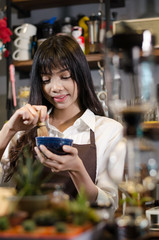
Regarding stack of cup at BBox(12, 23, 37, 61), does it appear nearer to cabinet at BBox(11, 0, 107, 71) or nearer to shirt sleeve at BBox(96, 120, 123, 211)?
cabinet at BBox(11, 0, 107, 71)

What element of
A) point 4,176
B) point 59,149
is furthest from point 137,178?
point 4,176

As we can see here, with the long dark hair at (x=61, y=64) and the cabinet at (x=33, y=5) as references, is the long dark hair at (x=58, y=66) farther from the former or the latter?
the cabinet at (x=33, y=5)

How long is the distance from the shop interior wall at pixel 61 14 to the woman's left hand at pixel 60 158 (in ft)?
6.68

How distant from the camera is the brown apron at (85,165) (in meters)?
1.68

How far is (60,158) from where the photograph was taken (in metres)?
1.23

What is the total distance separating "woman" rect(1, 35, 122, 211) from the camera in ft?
5.49

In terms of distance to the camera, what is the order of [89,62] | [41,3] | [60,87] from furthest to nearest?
[41,3]
[89,62]
[60,87]

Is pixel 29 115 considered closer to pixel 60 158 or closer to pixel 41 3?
pixel 60 158

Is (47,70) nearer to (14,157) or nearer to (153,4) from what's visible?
(14,157)

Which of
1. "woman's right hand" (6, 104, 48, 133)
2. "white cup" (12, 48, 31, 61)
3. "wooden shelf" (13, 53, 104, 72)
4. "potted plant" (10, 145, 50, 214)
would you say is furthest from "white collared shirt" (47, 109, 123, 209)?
"white cup" (12, 48, 31, 61)

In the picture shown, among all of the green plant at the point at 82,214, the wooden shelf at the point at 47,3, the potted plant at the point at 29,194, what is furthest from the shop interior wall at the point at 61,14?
the green plant at the point at 82,214

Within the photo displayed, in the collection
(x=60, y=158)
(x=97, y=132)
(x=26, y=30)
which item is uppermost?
(x=26, y=30)

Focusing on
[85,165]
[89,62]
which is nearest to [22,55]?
[89,62]

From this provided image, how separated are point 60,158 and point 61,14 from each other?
2.39m
